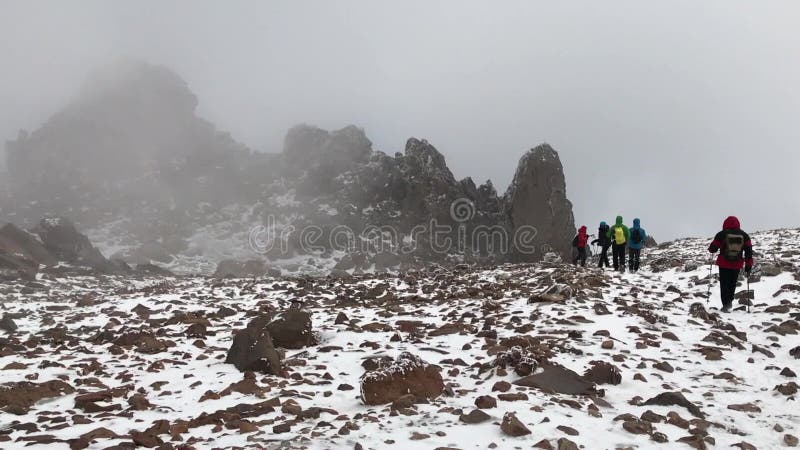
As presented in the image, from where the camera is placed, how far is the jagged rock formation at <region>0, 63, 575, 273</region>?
282 feet

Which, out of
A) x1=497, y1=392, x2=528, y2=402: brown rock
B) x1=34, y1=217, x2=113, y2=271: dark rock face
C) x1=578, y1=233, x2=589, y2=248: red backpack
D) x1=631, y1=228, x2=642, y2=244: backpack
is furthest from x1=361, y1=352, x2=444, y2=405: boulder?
x1=34, y1=217, x2=113, y2=271: dark rock face

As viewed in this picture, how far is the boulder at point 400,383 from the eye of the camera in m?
7.41

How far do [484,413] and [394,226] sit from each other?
301ft

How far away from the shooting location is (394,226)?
322 feet

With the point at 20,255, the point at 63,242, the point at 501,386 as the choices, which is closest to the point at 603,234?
the point at 501,386

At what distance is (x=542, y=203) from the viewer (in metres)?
83.5

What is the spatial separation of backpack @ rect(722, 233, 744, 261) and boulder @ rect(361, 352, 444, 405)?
33.3ft

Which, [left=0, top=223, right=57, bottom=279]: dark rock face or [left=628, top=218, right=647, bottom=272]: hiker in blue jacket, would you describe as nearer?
[left=628, top=218, right=647, bottom=272]: hiker in blue jacket

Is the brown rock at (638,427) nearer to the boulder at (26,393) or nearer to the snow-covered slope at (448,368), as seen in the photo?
the snow-covered slope at (448,368)

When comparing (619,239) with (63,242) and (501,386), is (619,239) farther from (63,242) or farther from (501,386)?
(63,242)

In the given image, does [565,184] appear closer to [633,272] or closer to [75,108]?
[633,272]

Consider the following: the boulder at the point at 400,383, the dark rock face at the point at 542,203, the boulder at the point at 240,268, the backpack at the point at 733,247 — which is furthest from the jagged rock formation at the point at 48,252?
the dark rock face at the point at 542,203

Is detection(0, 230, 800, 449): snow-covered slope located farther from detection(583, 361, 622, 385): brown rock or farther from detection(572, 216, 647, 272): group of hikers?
detection(572, 216, 647, 272): group of hikers

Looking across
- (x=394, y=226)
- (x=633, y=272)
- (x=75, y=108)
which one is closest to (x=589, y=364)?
(x=633, y=272)
